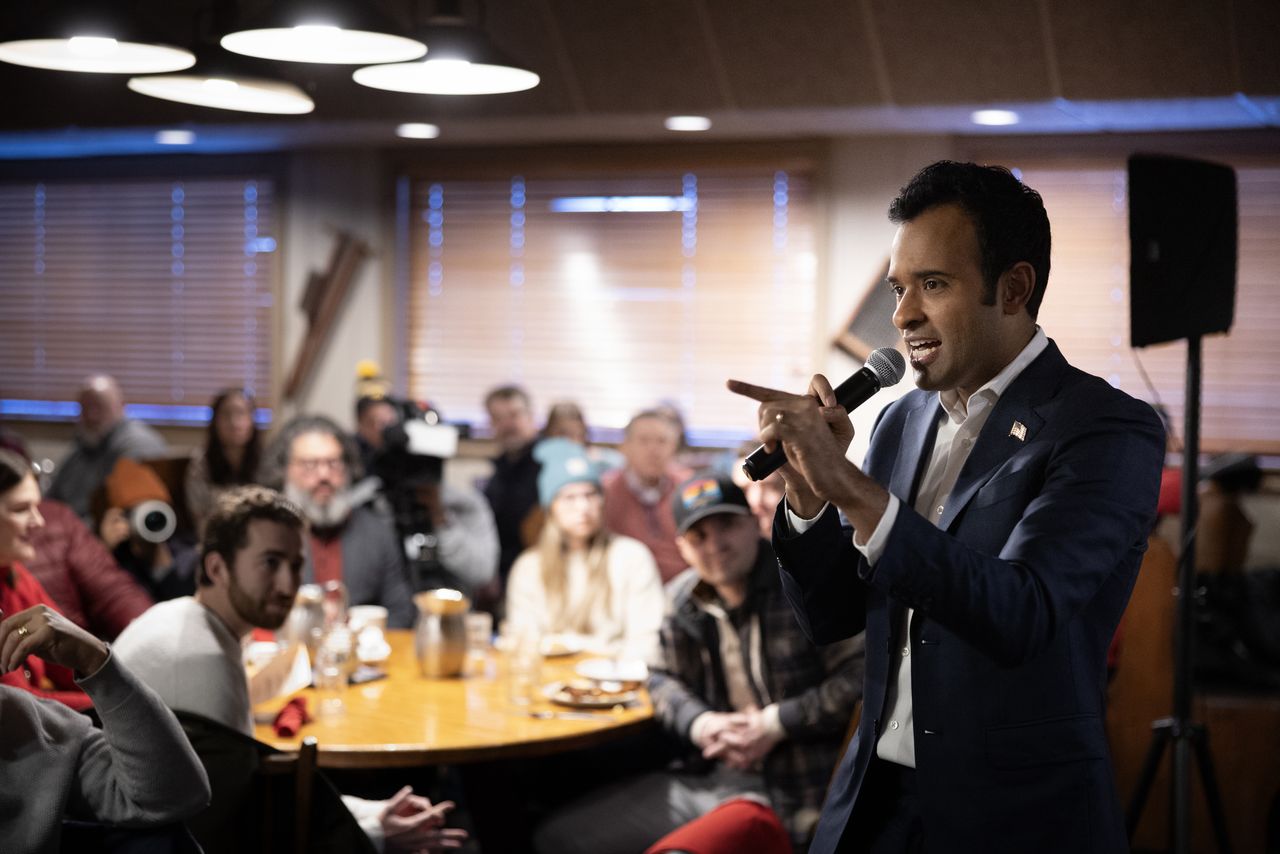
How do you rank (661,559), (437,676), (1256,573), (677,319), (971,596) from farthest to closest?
1. (677,319)
2. (661,559)
3. (1256,573)
4. (437,676)
5. (971,596)

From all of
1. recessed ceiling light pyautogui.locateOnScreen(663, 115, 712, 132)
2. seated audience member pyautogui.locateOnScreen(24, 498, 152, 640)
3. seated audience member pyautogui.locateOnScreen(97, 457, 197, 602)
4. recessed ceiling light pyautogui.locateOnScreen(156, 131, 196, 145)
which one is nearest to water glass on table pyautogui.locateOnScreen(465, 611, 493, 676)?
seated audience member pyautogui.locateOnScreen(24, 498, 152, 640)

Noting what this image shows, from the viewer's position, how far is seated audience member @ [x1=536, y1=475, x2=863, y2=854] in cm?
301

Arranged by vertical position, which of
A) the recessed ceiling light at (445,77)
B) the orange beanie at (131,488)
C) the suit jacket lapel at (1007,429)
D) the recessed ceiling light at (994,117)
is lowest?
the orange beanie at (131,488)

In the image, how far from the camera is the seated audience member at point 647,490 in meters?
5.30

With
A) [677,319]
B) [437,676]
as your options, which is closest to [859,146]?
[677,319]

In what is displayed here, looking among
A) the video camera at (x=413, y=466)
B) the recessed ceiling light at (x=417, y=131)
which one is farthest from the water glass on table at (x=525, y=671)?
the recessed ceiling light at (x=417, y=131)

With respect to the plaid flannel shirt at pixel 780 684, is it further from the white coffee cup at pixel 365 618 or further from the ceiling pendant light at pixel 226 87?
the ceiling pendant light at pixel 226 87

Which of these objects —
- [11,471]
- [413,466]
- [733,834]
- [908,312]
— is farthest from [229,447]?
[908,312]

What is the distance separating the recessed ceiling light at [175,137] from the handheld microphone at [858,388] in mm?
5751

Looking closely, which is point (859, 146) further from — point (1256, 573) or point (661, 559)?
point (1256, 573)

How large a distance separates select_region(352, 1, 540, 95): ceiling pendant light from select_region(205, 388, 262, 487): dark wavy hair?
3.37m

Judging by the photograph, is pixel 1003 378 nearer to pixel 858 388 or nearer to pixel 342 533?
pixel 858 388

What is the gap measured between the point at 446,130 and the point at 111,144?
2366mm

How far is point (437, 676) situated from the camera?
3.37 m
